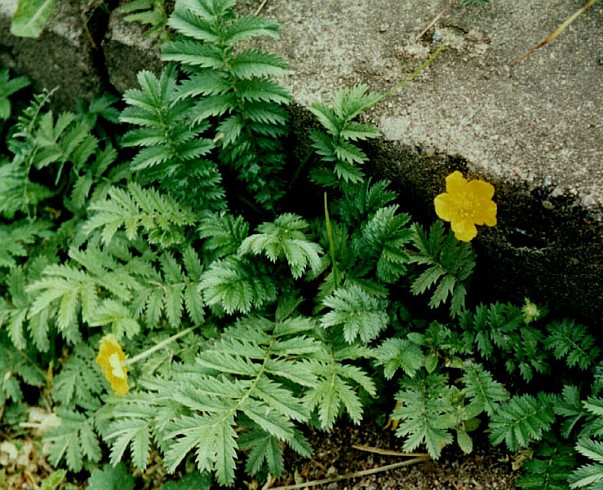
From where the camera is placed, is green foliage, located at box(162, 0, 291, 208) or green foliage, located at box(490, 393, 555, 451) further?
green foliage, located at box(162, 0, 291, 208)

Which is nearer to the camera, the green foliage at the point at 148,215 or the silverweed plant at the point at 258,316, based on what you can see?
the silverweed plant at the point at 258,316

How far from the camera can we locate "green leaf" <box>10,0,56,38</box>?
2.60 m

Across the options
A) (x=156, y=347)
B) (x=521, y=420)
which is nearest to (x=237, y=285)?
(x=156, y=347)

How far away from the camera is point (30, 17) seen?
2.61 m

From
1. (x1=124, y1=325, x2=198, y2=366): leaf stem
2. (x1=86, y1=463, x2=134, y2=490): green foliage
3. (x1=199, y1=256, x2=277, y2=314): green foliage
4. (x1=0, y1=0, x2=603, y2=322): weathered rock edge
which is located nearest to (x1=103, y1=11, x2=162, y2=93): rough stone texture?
(x1=0, y1=0, x2=603, y2=322): weathered rock edge

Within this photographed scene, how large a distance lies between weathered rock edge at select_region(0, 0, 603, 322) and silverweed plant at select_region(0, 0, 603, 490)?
0.31 feet

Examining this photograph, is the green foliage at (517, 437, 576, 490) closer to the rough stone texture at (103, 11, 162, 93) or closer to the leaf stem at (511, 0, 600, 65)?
the leaf stem at (511, 0, 600, 65)

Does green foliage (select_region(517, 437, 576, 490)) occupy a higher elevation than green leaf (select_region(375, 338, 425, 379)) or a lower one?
lower

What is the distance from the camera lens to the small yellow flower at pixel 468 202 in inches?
79.0

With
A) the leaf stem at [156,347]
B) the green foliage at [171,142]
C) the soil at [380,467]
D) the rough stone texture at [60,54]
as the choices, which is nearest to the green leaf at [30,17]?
the rough stone texture at [60,54]

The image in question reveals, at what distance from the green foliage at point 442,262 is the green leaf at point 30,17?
1767mm

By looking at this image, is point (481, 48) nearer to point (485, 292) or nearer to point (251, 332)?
point (485, 292)

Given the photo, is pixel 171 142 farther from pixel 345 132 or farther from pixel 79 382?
pixel 79 382

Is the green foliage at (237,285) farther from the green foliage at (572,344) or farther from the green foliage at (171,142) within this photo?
the green foliage at (572,344)
